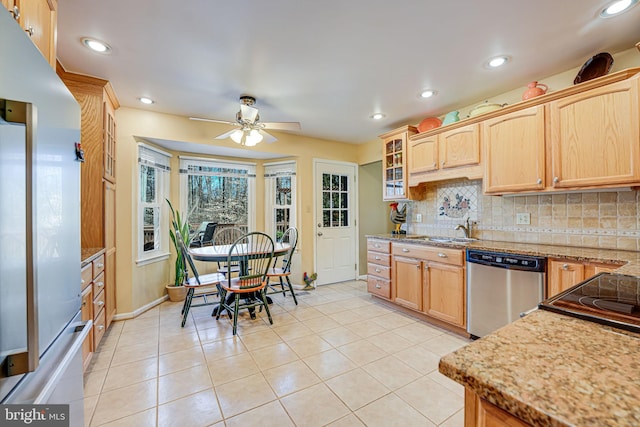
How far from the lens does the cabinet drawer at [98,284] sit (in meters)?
2.11

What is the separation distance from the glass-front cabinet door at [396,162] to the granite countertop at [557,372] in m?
2.97

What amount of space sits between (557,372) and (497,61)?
98.8 inches

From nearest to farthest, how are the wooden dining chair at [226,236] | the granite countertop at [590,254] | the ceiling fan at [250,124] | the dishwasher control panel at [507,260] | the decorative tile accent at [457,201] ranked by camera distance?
1. the granite countertop at [590,254]
2. the dishwasher control panel at [507,260]
3. the ceiling fan at [250,124]
4. the decorative tile accent at [457,201]
5. the wooden dining chair at [226,236]

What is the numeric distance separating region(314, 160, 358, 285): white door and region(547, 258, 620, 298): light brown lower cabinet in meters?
3.00

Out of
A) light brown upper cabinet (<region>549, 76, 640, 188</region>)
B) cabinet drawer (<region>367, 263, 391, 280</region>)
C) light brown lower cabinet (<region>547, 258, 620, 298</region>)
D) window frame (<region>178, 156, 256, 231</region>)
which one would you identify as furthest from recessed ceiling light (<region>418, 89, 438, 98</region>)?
window frame (<region>178, 156, 256, 231</region>)

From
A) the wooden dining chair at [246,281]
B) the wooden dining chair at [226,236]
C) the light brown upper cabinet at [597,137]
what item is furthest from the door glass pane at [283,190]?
the light brown upper cabinet at [597,137]

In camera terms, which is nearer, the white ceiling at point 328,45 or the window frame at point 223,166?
the white ceiling at point 328,45

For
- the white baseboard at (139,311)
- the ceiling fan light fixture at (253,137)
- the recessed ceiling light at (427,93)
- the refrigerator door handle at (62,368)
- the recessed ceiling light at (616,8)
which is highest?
the recessed ceiling light at (427,93)

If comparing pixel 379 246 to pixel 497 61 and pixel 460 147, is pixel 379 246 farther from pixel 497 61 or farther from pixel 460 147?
pixel 497 61

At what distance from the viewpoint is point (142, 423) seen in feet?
5.05

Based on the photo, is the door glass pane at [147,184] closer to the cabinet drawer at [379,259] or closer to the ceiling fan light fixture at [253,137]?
the ceiling fan light fixture at [253,137]

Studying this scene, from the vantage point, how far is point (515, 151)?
7.99ft

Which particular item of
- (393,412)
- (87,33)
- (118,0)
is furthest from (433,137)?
(87,33)

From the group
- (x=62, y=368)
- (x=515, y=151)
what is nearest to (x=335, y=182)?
(x=515, y=151)
